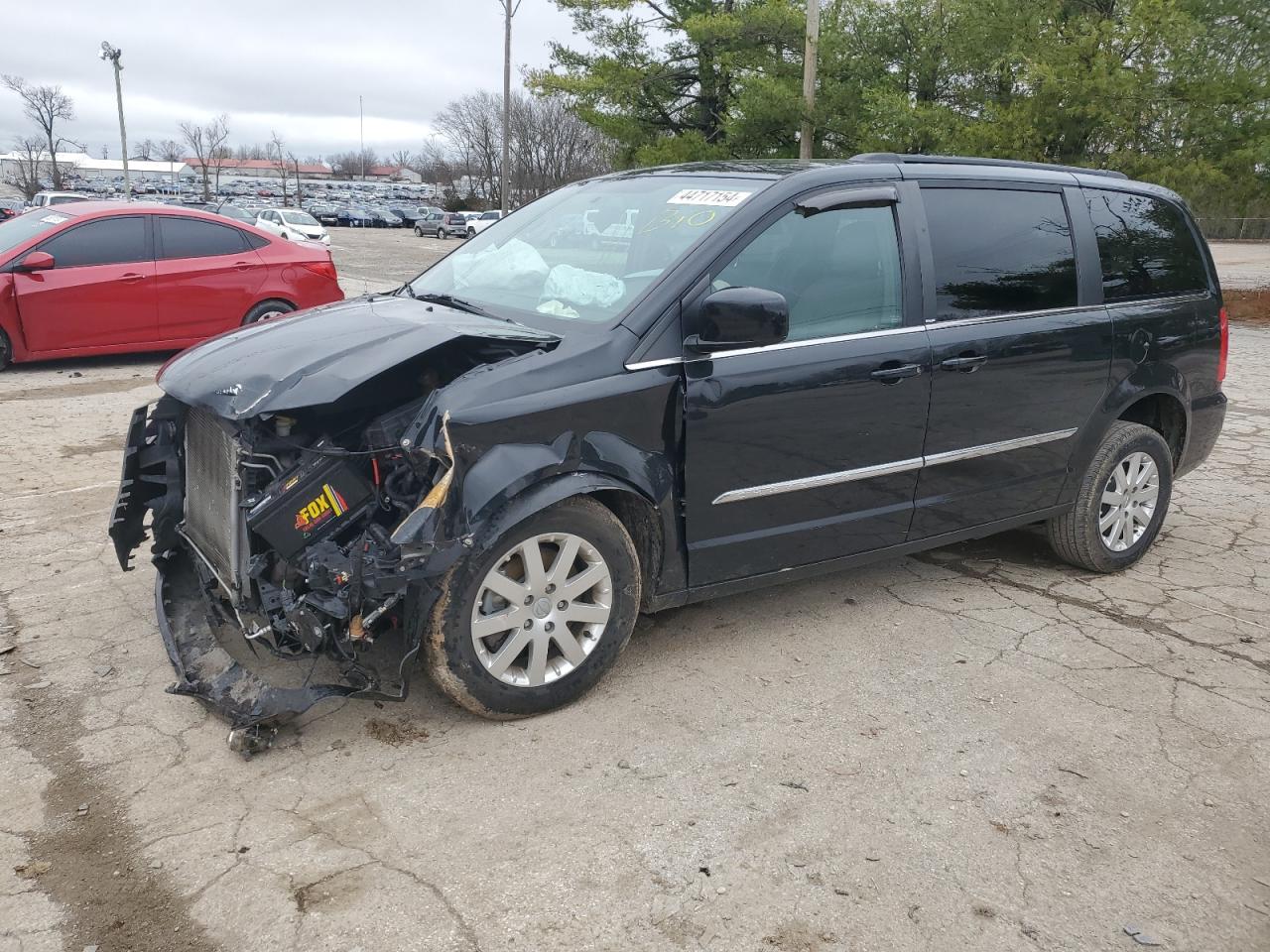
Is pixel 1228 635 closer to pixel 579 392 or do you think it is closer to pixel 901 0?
pixel 579 392

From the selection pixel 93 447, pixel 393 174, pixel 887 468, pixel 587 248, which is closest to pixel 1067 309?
pixel 887 468

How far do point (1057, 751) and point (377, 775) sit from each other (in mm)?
2211

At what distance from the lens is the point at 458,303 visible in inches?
161

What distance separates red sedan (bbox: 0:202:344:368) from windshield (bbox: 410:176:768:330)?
5363 millimetres

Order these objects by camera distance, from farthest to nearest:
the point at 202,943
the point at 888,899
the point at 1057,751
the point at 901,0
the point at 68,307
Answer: the point at 901,0, the point at 68,307, the point at 1057,751, the point at 888,899, the point at 202,943

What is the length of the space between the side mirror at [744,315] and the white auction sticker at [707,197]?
0.54 meters

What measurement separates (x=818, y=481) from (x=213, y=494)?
2165 millimetres

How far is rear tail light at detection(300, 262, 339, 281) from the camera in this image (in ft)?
33.8

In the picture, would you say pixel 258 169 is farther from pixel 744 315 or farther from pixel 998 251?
pixel 744 315

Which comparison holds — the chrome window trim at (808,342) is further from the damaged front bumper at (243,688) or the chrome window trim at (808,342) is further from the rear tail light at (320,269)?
the rear tail light at (320,269)

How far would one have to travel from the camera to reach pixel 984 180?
173 inches

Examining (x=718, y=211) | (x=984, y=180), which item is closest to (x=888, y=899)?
(x=718, y=211)

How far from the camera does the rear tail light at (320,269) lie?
10312 millimetres

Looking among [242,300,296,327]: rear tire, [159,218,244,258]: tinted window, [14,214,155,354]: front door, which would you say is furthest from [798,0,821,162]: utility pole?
[14,214,155,354]: front door
